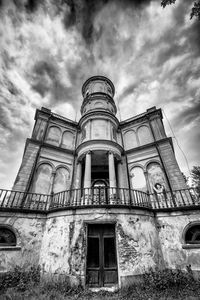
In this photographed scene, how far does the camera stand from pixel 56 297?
17.5ft

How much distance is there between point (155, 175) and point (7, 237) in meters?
11.1

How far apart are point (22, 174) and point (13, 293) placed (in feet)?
23.9

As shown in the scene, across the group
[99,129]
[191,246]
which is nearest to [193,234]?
[191,246]

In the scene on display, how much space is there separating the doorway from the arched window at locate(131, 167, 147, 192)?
19.7 ft

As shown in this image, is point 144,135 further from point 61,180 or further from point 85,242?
point 85,242

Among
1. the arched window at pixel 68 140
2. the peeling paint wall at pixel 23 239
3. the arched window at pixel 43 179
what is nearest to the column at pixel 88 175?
the arched window at pixel 43 179

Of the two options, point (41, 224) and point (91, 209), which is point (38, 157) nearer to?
point (41, 224)

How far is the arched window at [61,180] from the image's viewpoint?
12.5 meters

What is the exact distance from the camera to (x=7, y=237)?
757 centimetres

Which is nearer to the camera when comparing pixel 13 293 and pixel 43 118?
pixel 13 293

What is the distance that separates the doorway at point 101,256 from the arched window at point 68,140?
9.58 meters

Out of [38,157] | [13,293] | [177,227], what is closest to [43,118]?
[38,157]

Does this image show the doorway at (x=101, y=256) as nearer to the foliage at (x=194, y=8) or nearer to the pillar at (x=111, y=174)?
the pillar at (x=111, y=174)

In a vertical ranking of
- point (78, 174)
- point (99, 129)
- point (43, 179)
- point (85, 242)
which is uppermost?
point (99, 129)
